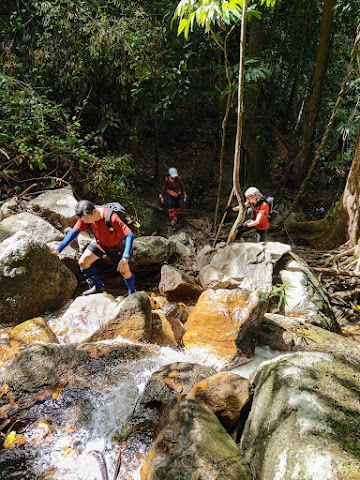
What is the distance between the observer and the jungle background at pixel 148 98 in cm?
757

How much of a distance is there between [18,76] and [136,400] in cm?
850

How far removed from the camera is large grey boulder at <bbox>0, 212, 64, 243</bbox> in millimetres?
5766

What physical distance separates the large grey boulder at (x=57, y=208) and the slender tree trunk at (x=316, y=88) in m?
8.04

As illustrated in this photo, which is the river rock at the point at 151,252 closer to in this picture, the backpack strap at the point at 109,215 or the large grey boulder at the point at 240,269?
the large grey boulder at the point at 240,269

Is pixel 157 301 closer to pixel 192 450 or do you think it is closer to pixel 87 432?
pixel 87 432

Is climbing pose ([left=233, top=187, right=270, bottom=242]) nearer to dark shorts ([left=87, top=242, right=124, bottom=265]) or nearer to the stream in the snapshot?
dark shorts ([left=87, top=242, right=124, bottom=265])

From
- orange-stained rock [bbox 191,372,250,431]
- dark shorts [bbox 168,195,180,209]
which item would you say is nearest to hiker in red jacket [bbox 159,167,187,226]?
dark shorts [bbox 168,195,180,209]

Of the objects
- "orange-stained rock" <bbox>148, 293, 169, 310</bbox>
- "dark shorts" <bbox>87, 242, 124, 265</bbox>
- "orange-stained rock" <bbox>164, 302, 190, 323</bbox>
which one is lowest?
"orange-stained rock" <bbox>148, 293, 169, 310</bbox>

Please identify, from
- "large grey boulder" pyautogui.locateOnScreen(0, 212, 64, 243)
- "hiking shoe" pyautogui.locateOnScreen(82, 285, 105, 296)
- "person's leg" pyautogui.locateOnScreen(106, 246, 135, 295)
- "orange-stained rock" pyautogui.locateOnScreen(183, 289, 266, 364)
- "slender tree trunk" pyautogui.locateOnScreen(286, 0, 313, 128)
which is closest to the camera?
"orange-stained rock" pyautogui.locateOnScreen(183, 289, 266, 364)

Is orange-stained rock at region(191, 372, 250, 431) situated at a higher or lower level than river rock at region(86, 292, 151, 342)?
higher

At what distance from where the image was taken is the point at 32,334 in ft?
13.8

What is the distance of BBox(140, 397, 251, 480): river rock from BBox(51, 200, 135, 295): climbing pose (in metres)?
2.50

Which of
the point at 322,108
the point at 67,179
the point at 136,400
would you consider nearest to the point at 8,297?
the point at 136,400

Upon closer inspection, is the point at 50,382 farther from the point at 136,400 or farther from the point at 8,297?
the point at 8,297
